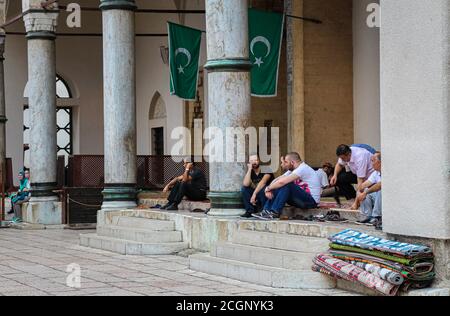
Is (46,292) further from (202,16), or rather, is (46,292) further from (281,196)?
(202,16)

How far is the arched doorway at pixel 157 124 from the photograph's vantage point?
27.9m

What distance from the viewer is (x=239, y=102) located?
1290 cm

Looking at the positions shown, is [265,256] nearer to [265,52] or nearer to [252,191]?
[252,191]

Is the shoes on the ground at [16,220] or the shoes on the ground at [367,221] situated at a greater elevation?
the shoes on the ground at [367,221]

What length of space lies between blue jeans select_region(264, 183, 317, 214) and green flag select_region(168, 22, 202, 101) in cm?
604

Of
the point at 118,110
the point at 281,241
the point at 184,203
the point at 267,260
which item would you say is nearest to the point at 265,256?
the point at 267,260

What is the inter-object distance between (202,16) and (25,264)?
1325 cm

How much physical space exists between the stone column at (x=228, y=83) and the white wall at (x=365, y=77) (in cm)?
724

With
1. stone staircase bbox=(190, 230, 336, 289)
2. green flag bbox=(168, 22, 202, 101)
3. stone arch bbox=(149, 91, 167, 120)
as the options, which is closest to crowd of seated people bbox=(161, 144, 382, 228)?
stone staircase bbox=(190, 230, 336, 289)

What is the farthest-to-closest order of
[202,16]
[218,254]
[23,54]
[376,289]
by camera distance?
1. [23,54]
2. [202,16]
3. [218,254]
4. [376,289]

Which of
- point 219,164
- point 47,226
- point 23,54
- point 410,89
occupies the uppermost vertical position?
point 23,54

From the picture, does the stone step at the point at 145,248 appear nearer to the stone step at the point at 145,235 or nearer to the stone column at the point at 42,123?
the stone step at the point at 145,235

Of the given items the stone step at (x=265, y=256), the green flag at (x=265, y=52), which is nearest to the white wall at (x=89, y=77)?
the green flag at (x=265, y=52)
